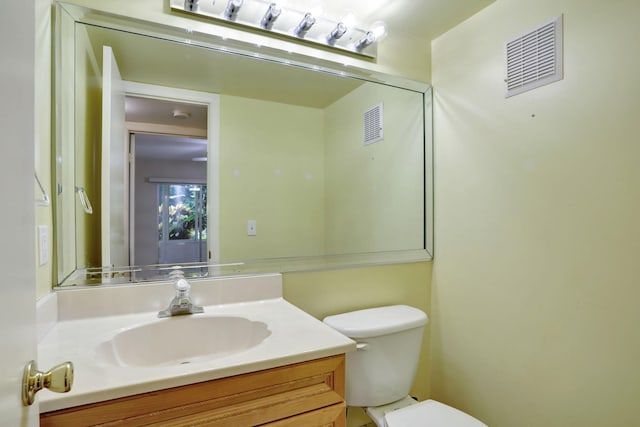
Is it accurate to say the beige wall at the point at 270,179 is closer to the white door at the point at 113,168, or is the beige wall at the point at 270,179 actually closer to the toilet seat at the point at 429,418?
the white door at the point at 113,168

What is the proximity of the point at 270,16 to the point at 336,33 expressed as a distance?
30cm

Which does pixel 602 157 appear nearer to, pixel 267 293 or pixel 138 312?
pixel 267 293

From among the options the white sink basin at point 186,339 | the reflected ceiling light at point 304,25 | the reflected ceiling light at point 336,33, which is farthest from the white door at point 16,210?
the reflected ceiling light at point 336,33

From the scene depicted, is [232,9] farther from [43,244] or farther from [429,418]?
[429,418]

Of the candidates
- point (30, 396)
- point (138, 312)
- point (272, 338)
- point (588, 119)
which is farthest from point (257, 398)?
point (588, 119)

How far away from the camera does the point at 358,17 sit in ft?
5.24

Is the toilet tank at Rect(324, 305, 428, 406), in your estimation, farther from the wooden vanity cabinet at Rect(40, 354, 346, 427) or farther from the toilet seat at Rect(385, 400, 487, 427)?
the wooden vanity cabinet at Rect(40, 354, 346, 427)

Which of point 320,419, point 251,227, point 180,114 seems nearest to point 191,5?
point 180,114

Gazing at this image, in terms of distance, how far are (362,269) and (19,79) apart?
140 cm

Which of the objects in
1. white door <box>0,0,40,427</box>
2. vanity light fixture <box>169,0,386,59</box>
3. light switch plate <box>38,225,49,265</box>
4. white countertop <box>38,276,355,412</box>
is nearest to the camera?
white door <box>0,0,40,427</box>

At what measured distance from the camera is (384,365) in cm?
140

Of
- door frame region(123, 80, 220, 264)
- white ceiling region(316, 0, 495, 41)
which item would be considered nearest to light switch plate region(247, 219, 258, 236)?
door frame region(123, 80, 220, 264)

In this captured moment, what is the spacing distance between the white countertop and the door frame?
31 cm

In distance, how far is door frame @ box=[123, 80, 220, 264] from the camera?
133cm
